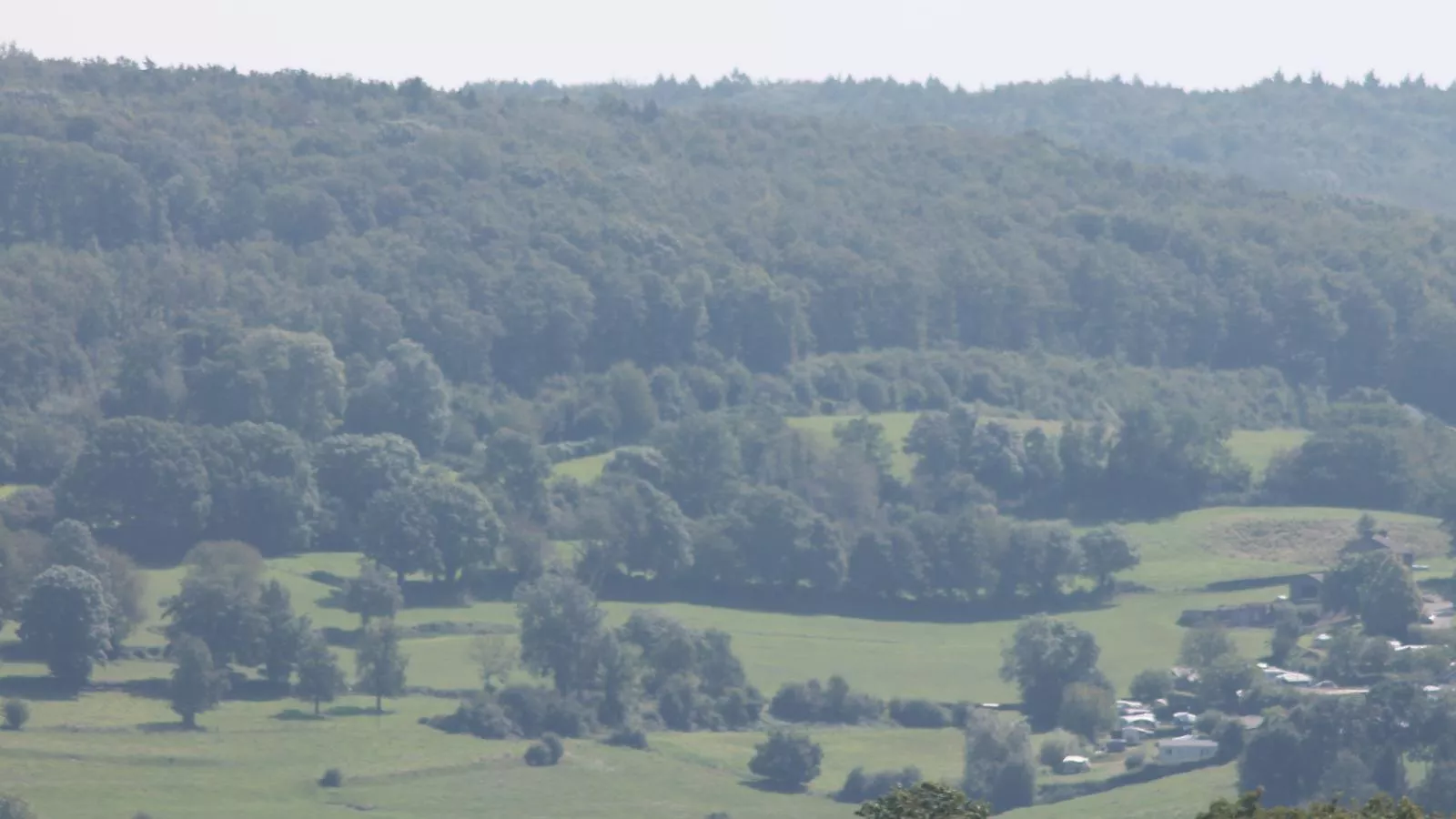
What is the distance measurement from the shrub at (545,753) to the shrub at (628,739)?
2.27 meters

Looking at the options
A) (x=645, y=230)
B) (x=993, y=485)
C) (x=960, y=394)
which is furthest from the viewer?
(x=645, y=230)

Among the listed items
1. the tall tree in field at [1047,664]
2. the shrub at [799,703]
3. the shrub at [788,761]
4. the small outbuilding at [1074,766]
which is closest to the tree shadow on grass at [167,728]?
the shrub at [788,761]

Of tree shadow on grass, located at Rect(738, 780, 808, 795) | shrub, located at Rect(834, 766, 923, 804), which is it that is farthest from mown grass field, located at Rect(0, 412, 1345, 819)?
shrub, located at Rect(834, 766, 923, 804)

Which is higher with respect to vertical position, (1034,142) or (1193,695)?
(1034,142)

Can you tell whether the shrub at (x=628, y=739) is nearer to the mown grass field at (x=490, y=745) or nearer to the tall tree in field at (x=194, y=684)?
the mown grass field at (x=490, y=745)

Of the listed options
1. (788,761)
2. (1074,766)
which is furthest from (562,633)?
(1074,766)

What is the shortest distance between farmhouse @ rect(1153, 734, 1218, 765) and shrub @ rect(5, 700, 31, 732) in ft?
100

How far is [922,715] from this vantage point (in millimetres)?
89062

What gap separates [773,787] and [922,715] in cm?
872

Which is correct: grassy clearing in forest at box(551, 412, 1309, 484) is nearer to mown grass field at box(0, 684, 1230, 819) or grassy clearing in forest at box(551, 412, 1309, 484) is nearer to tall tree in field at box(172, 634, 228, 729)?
mown grass field at box(0, 684, 1230, 819)

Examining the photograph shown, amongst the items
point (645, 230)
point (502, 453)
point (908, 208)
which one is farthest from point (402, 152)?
point (502, 453)

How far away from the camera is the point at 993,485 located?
119m

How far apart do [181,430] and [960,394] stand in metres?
40.5

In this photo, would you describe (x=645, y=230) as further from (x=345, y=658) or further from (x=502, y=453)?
(x=345, y=658)
